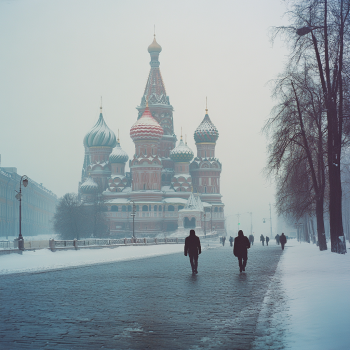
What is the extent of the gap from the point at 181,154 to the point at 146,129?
8470mm

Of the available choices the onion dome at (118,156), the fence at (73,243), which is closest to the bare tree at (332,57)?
the fence at (73,243)

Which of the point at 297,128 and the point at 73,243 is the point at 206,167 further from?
the point at 297,128

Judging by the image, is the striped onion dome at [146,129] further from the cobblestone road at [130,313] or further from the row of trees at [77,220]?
the cobblestone road at [130,313]

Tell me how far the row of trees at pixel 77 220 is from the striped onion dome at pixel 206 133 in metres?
25.6

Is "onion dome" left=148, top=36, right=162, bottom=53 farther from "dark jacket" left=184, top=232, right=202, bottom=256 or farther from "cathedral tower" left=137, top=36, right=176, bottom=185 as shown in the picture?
"dark jacket" left=184, top=232, right=202, bottom=256

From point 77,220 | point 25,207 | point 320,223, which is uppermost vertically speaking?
point 25,207

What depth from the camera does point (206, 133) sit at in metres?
98.4

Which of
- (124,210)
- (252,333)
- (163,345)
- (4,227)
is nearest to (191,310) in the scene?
(252,333)

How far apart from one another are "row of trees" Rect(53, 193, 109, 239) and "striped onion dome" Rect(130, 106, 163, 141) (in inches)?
585

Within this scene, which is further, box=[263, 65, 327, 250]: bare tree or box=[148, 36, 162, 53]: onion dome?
box=[148, 36, 162, 53]: onion dome

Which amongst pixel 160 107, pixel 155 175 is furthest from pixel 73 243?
pixel 160 107

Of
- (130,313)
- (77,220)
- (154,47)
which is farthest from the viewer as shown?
(154,47)

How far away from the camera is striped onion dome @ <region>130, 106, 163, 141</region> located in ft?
296

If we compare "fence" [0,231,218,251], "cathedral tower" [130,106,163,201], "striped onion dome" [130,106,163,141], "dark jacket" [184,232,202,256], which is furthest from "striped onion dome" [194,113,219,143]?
"dark jacket" [184,232,202,256]
